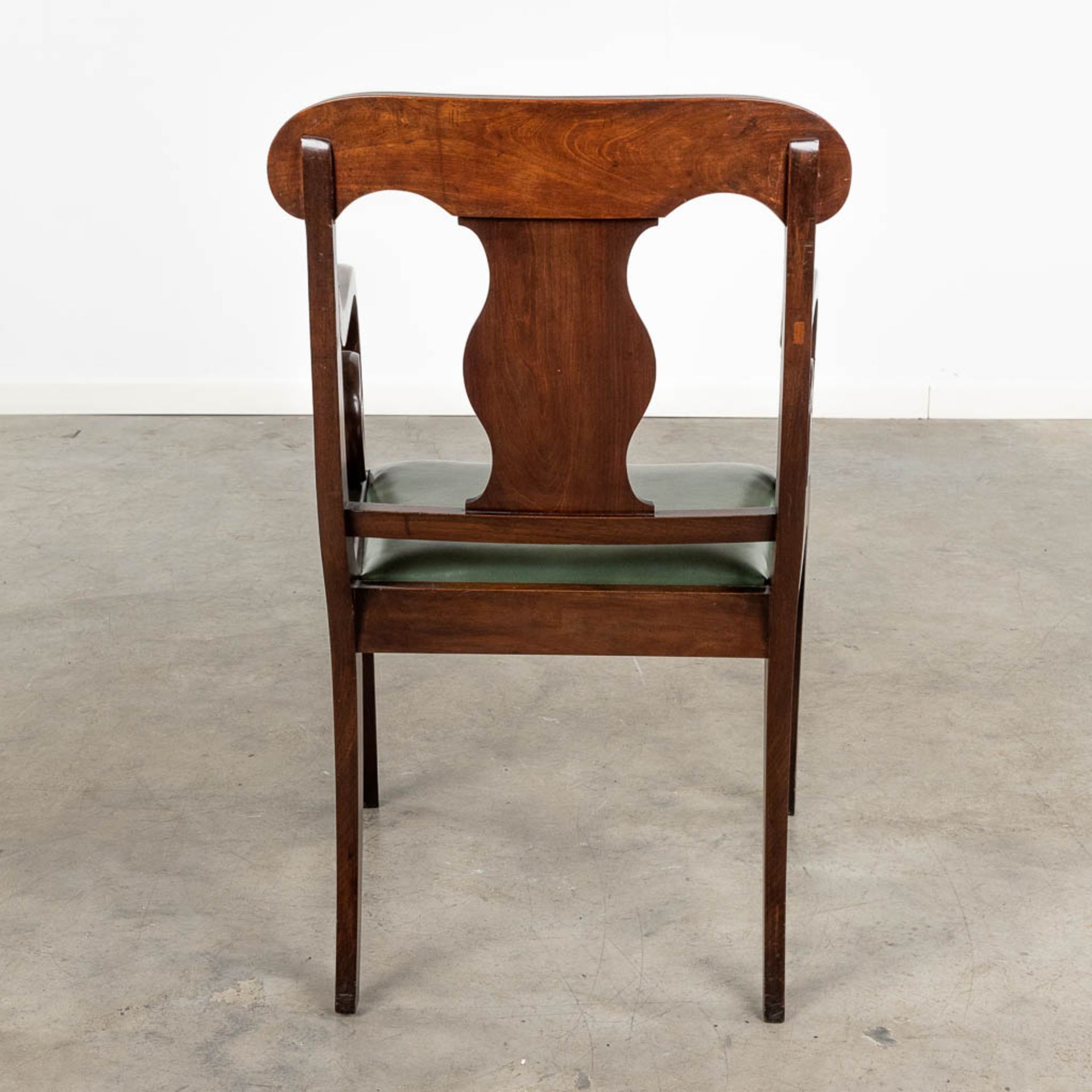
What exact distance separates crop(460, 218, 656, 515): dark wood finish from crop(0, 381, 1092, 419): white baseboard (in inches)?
105

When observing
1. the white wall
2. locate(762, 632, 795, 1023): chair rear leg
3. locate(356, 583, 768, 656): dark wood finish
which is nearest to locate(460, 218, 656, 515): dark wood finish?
locate(356, 583, 768, 656): dark wood finish

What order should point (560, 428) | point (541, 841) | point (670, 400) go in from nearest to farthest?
1. point (560, 428)
2. point (541, 841)
3. point (670, 400)

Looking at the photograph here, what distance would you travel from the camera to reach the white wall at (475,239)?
12.9 ft

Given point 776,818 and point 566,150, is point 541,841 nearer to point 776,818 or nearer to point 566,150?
point 776,818

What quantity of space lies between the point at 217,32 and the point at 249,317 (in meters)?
0.77

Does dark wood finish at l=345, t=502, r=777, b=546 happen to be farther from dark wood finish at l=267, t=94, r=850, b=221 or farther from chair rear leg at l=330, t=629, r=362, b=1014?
dark wood finish at l=267, t=94, r=850, b=221

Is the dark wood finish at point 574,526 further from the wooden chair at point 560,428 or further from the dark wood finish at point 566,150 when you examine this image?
the dark wood finish at point 566,150

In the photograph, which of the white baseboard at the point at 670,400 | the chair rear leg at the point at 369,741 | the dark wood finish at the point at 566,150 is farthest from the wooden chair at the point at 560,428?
the white baseboard at the point at 670,400

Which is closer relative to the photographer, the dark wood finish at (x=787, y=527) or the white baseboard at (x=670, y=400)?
the dark wood finish at (x=787, y=527)

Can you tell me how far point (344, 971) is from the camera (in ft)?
5.32

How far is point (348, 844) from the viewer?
162cm

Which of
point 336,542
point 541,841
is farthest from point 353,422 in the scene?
point 541,841

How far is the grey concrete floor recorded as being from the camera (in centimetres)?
158

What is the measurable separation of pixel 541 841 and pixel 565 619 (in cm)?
53
